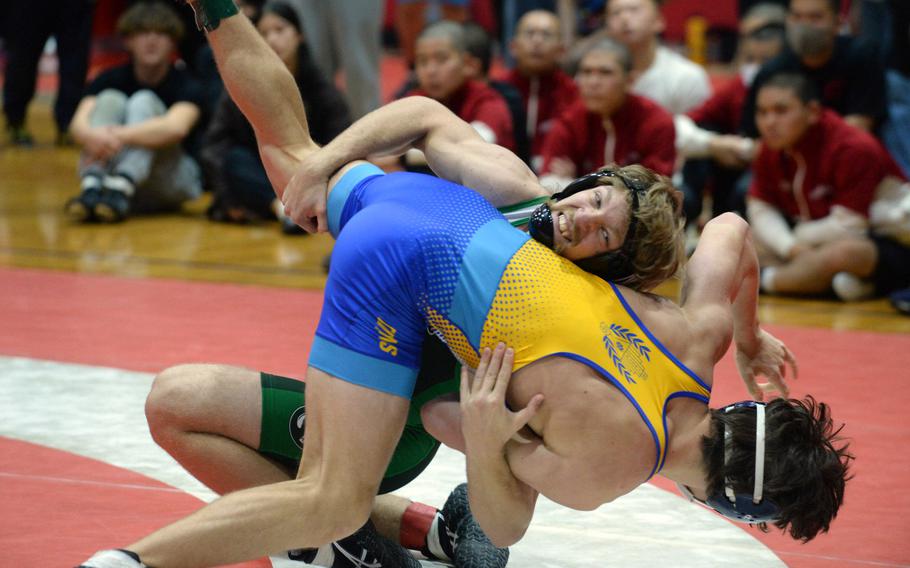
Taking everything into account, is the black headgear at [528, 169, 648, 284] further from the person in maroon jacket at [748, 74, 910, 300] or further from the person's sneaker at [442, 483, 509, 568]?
the person in maroon jacket at [748, 74, 910, 300]

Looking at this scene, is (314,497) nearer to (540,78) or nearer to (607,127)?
(607,127)

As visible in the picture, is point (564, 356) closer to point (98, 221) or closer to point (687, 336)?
point (687, 336)

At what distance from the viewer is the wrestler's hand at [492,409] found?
2.19 m

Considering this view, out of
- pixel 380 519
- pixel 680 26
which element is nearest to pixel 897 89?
pixel 380 519

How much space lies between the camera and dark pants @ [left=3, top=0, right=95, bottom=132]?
8055mm

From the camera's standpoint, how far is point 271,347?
416cm

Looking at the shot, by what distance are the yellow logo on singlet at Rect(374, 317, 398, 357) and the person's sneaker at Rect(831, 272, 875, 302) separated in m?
3.29

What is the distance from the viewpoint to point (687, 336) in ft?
7.68

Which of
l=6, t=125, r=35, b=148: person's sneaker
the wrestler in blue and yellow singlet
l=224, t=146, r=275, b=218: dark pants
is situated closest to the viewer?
the wrestler in blue and yellow singlet

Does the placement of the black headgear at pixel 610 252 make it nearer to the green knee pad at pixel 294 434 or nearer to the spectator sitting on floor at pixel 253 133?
the green knee pad at pixel 294 434

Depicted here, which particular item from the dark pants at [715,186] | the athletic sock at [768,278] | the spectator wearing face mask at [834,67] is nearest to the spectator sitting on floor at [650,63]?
the dark pants at [715,186]

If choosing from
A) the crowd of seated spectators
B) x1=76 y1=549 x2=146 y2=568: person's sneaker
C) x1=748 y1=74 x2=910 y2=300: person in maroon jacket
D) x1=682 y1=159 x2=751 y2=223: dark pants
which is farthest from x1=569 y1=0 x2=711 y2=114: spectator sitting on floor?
x1=76 y1=549 x2=146 y2=568: person's sneaker

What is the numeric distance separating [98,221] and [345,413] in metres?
4.42

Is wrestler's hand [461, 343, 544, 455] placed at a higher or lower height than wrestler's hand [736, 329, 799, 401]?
higher
